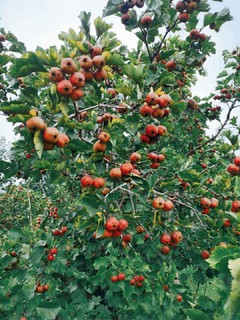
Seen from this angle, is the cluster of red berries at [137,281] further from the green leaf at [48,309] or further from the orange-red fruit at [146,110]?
the orange-red fruit at [146,110]

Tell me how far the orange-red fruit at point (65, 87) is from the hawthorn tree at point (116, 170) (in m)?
0.01

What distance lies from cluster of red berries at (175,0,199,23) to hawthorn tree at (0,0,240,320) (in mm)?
12

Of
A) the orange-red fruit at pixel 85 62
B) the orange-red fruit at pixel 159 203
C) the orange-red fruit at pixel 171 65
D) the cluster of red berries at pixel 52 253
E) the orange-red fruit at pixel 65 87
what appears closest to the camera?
the orange-red fruit at pixel 65 87

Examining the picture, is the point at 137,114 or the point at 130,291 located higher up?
the point at 137,114

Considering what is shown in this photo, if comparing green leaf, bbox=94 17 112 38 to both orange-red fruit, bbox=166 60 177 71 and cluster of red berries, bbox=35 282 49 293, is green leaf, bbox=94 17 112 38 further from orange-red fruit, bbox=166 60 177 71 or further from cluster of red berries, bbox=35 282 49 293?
cluster of red berries, bbox=35 282 49 293

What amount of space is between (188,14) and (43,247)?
3.41 m

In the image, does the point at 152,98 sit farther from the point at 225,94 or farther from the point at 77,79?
the point at 225,94

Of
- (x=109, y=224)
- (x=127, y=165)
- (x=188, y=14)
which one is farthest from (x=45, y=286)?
(x=188, y=14)

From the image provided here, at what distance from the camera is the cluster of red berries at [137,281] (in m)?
3.51

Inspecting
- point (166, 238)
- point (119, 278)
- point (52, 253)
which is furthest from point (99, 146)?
point (52, 253)

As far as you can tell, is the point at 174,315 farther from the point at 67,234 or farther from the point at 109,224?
the point at 109,224

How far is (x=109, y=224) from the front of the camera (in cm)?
245

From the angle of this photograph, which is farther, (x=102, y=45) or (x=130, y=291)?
(x=130, y=291)

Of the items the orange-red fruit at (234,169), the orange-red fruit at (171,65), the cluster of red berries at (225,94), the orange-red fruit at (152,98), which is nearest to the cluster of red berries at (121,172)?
the orange-red fruit at (152,98)
